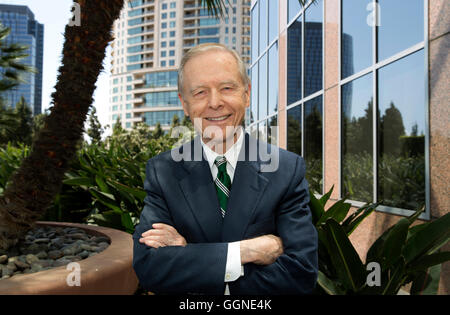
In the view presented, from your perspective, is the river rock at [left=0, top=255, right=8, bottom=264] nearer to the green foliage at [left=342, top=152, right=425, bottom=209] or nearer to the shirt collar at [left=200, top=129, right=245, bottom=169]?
the shirt collar at [left=200, top=129, right=245, bottom=169]

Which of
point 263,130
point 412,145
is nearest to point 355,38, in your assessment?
point 412,145

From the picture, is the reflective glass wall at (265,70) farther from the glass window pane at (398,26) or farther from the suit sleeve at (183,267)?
the suit sleeve at (183,267)

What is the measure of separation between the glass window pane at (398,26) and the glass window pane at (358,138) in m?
0.60

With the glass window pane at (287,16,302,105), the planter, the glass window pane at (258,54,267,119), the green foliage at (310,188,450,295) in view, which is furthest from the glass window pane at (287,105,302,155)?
the planter

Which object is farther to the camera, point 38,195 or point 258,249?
point 38,195

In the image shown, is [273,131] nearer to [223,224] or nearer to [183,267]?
[223,224]

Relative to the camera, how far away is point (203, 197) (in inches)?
51.7

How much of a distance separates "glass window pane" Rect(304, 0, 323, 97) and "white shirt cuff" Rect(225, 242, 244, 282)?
6.88m

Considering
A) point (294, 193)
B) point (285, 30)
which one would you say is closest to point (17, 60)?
point (285, 30)

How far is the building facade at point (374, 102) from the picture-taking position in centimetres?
386

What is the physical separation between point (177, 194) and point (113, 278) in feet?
2.44

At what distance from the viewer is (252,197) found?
130 cm

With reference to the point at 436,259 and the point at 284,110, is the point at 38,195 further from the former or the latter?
the point at 284,110

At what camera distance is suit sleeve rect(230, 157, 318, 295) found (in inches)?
48.3
